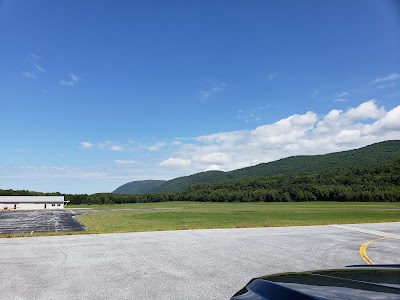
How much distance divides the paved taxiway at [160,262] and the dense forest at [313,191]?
86.0 m

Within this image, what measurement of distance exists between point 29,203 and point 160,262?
7864 centimetres

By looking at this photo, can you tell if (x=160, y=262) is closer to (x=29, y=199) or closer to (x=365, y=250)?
(x=365, y=250)

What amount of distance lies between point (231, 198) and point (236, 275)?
112m

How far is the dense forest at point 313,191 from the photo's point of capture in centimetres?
9212

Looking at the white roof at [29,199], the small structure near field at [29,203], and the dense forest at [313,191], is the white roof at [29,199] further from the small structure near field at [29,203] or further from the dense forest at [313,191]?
the dense forest at [313,191]

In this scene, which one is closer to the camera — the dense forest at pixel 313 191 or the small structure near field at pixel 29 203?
the small structure near field at pixel 29 203

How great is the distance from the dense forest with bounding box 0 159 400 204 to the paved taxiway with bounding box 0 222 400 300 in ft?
282

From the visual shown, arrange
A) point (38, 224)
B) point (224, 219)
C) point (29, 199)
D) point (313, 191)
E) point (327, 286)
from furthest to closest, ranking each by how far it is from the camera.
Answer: point (313, 191)
point (29, 199)
point (224, 219)
point (38, 224)
point (327, 286)

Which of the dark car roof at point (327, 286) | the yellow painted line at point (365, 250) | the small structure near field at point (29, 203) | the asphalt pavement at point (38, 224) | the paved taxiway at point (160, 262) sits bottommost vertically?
the yellow painted line at point (365, 250)

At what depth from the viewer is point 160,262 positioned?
9312mm

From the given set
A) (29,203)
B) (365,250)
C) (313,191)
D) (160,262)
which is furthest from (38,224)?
(313,191)

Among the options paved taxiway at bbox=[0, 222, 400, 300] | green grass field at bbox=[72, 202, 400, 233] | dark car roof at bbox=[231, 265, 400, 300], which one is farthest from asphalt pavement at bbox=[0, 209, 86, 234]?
dark car roof at bbox=[231, 265, 400, 300]

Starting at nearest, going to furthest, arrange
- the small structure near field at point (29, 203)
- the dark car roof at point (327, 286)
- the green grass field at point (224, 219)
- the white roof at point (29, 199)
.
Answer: the dark car roof at point (327, 286), the green grass field at point (224, 219), the small structure near field at point (29, 203), the white roof at point (29, 199)

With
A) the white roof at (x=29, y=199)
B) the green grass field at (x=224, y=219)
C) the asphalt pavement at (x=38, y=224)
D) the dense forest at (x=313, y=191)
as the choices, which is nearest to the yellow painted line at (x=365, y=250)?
the green grass field at (x=224, y=219)
